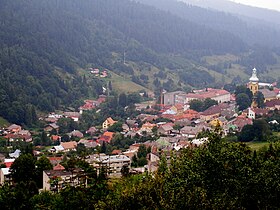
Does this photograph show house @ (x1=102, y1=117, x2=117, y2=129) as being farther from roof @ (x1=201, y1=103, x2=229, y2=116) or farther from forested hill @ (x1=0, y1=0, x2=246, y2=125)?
roof @ (x1=201, y1=103, x2=229, y2=116)

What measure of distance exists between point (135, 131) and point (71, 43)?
5696cm

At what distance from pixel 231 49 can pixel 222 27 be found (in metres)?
52.8

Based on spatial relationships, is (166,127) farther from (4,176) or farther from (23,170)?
(23,170)

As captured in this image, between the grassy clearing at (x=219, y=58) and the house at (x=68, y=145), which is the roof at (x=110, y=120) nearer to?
the house at (x=68, y=145)

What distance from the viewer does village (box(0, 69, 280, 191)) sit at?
109 feet

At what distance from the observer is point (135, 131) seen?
46875 mm

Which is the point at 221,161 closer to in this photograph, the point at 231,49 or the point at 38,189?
the point at 38,189

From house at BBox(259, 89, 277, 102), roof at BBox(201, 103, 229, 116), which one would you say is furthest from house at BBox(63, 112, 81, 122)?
house at BBox(259, 89, 277, 102)

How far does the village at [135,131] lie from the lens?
3312 centimetres

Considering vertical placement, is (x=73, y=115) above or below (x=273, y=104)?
below

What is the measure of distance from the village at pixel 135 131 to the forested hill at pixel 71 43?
18.6 feet

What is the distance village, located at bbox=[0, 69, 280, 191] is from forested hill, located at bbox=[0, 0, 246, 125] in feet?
18.6

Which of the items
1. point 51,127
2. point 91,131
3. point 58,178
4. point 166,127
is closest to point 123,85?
point 51,127

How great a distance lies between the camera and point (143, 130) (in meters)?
47.4
